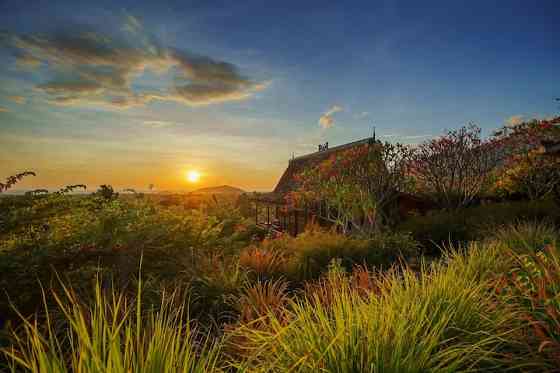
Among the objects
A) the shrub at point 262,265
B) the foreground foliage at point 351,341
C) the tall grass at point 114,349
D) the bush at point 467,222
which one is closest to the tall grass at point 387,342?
the foreground foliage at point 351,341

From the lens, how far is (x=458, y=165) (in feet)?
44.4

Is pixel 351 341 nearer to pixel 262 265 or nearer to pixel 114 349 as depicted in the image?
pixel 114 349

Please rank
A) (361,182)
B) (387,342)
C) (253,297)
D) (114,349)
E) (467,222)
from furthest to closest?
(361,182) → (467,222) → (253,297) → (387,342) → (114,349)

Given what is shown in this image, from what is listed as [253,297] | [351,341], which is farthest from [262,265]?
[351,341]

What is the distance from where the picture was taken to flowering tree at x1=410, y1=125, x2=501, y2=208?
13336 millimetres

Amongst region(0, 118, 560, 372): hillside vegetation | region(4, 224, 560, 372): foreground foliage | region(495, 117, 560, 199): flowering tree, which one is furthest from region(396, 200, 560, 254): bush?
region(4, 224, 560, 372): foreground foliage

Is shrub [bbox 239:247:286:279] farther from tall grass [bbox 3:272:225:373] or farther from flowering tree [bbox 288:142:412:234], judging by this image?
flowering tree [bbox 288:142:412:234]

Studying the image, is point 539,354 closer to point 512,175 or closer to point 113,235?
point 113,235

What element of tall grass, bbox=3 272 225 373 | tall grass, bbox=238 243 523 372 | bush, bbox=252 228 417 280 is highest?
tall grass, bbox=3 272 225 373

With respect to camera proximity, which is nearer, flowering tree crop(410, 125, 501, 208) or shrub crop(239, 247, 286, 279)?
shrub crop(239, 247, 286, 279)

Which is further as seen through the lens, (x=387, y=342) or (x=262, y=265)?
(x=262, y=265)

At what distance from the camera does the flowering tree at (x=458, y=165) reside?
13.3 meters

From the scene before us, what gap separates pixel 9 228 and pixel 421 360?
4.50m

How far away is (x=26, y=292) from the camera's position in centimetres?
352
